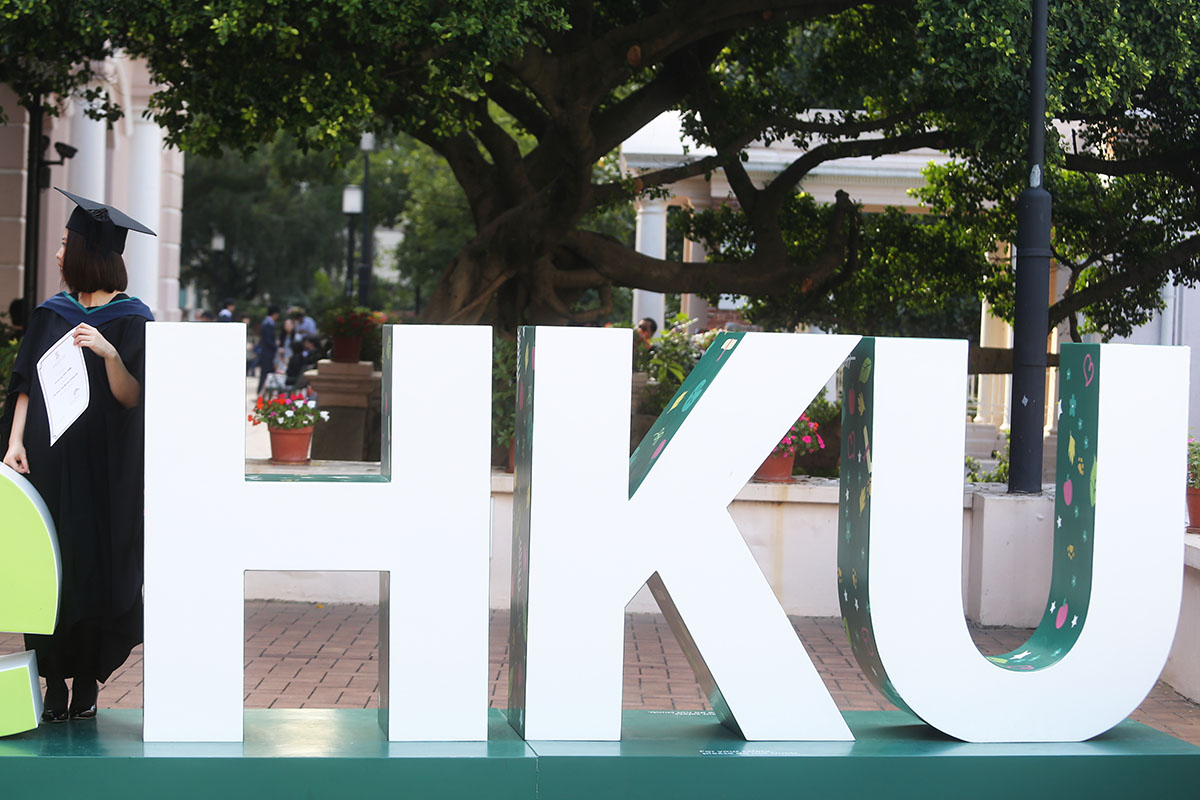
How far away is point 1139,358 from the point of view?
4066 mm

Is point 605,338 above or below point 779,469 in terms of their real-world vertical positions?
above

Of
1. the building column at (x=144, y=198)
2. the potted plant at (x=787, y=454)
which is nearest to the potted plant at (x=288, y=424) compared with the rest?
the potted plant at (x=787, y=454)

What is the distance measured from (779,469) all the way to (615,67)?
3.07 meters

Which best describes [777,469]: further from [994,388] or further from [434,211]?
[434,211]

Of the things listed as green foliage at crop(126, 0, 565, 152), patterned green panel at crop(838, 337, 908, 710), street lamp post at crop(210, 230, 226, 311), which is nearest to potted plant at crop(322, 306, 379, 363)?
green foliage at crop(126, 0, 565, 152)

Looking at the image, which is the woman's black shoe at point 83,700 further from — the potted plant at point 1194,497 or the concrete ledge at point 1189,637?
the potted plant at point 1194,497

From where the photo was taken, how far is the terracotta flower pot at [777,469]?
746cm

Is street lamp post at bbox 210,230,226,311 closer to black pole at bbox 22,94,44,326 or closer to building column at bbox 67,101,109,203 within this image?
building column at bbox 67,101,109,203

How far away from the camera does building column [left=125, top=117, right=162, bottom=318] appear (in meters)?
15.6

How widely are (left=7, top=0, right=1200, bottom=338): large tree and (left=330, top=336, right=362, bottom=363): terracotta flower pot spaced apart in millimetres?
1737

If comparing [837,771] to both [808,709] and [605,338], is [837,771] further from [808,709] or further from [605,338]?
[605,338]

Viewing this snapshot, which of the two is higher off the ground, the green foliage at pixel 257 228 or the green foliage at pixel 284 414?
the green foliage at pixel 257 228

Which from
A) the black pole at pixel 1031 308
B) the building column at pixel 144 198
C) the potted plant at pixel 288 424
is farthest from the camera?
the building column at pixel 144 198

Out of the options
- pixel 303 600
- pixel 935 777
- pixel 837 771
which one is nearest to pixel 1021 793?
pixel 935 777
